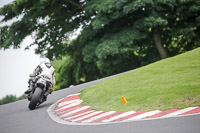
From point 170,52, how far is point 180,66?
16.9 metres

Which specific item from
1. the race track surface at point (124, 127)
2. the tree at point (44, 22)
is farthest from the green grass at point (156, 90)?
the tree at point (44, 22)

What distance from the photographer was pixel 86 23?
26.4 m

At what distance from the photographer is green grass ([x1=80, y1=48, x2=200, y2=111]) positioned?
8.09 m

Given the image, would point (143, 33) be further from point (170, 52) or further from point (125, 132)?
point (125, 132)

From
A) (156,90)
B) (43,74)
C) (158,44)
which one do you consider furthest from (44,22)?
(156,90)

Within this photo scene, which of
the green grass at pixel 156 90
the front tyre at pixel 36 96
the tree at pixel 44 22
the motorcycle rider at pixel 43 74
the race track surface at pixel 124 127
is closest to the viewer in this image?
the race track surface at pixel 124 127

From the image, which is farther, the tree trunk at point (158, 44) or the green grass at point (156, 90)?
the tree trunk at point (158, 44)

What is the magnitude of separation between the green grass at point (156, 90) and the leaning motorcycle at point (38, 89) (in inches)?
59.0

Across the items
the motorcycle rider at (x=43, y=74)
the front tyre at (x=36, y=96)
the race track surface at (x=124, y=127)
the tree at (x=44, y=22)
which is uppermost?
the tree at (x=44, y=22)

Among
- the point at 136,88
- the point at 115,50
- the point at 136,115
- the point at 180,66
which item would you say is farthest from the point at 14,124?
the point at 115,50

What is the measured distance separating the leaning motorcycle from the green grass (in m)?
1.50

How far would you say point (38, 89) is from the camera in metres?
10.8

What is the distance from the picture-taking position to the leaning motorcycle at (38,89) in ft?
35.1

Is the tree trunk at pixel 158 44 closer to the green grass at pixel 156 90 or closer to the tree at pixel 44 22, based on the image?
the tree at pixel 44 22
